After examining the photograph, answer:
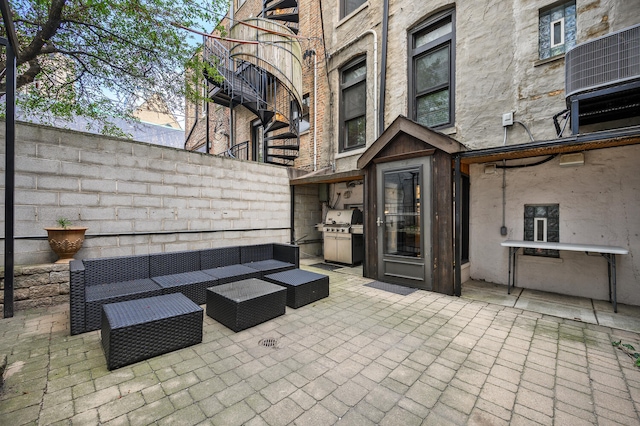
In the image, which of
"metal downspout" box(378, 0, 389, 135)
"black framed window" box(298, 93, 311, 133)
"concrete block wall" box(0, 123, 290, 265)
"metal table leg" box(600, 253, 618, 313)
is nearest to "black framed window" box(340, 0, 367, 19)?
"metal downspout" box(378, 0, 389, 135)

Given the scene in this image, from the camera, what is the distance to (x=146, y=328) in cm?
213

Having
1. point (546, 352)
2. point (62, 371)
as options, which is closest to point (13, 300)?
point (62, 371)

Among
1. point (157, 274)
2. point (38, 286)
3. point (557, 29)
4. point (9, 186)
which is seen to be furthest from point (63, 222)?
point (557, 29)

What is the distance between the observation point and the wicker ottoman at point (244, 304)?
8.86 ft

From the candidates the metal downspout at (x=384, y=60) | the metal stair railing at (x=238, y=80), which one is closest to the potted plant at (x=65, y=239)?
the metal stair railing at (x=238, y=80)

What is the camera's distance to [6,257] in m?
2.97

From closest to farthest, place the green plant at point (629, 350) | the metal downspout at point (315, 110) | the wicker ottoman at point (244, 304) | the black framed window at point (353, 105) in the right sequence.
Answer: the green plant at point (629, 350)
the wicker ottoman at point (244, 304)
the black framed window at point (353, 105)
the metal downspout at point (315, 110)

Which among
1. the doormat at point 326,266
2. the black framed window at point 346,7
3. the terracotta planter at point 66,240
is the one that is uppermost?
the black framed window at point 346,7

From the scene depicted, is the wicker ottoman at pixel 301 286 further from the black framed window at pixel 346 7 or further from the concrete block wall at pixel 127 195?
the black framed window at pixel 346 7

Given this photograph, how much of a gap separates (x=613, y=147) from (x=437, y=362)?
12.8 ft

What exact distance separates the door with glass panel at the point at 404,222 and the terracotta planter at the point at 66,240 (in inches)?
174

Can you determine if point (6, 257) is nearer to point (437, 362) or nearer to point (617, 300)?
point (437, 362)

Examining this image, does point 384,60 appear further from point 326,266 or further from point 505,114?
point 326,266

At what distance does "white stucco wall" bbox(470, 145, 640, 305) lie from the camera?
11.4ft
